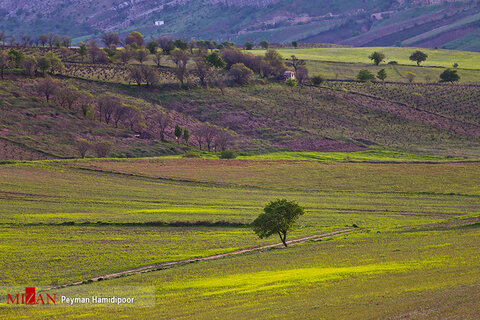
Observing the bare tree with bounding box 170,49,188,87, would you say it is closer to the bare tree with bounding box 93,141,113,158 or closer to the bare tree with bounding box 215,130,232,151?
the bare tree with bounding box 215,130,232,151

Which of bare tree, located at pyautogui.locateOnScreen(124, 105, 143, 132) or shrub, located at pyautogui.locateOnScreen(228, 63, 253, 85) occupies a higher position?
shrub, located at pyautogui.locateOnScreen(228, 63, 253, 85)

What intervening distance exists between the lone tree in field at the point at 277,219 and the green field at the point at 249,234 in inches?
88.2

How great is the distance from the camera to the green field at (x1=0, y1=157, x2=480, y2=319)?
105 ft

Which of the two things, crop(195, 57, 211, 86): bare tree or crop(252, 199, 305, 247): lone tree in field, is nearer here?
crop(252, 199, 305, 247): lone tree in field

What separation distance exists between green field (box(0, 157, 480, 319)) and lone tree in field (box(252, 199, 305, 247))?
2.24m

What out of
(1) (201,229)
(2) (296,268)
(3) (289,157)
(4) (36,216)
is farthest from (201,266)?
(3) (289,157)

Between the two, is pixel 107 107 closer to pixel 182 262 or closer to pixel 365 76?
pixel 365 76

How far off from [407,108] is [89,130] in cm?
8305

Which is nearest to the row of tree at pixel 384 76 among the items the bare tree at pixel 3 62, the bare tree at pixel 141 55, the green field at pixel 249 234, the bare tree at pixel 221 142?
the bare tree at pixel 141 55

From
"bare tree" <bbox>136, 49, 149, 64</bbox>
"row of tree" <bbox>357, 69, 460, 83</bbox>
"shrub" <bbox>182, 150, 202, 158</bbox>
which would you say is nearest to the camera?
"shrub" <bbox>182, 150, 202, 158</bbox>

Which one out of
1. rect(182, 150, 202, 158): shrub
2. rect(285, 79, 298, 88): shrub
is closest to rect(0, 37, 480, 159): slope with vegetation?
rect(285, 79, 298, 88): shrub

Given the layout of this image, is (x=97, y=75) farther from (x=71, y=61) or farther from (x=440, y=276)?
(x=440, y=276)

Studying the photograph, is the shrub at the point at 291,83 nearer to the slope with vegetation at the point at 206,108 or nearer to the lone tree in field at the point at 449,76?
the slope with vegetation at the point at 206,108

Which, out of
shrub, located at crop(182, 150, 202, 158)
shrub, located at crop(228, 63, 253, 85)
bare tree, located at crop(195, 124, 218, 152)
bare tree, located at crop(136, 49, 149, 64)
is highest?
bare tree, located at crop(136, 49, 149, 64)
